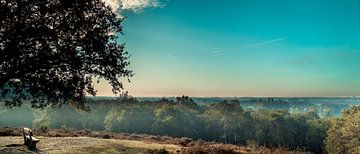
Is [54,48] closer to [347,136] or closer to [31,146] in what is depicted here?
[31,146]

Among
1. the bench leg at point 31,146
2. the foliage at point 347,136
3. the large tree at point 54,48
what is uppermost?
the large tree at point 54,48

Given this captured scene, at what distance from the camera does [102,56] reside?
76.7 feet

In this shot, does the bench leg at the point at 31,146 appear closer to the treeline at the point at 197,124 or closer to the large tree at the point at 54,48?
the large tree at the point at 54,48

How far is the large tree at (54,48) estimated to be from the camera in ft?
68.2

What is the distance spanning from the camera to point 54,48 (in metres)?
22.3

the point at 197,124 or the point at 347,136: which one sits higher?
the point at 347,136

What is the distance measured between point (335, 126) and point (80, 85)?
109000 millimetres

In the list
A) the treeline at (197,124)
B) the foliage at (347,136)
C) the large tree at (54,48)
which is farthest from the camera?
the treeline at (197,124)

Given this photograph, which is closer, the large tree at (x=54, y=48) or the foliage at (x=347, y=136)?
the large tree at (x=54, y=48)

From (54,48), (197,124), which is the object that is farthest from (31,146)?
(197,124)

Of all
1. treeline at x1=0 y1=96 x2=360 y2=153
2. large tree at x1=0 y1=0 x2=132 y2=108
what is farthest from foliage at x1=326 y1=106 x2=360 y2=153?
large tree at x1=0 y1=0 x2=132 y2=108

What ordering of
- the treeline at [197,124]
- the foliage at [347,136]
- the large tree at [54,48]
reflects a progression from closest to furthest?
1. the large tree at [54,48]
2. the foliage at [347,136]
3. the treeline at [197,124]

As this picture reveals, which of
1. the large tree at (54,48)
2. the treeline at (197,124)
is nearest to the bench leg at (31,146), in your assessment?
the large tree at (54,48)

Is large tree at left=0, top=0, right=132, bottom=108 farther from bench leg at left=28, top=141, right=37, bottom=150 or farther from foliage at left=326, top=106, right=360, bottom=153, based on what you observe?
foliage at left=326, top=106, right=360, bottom=153
